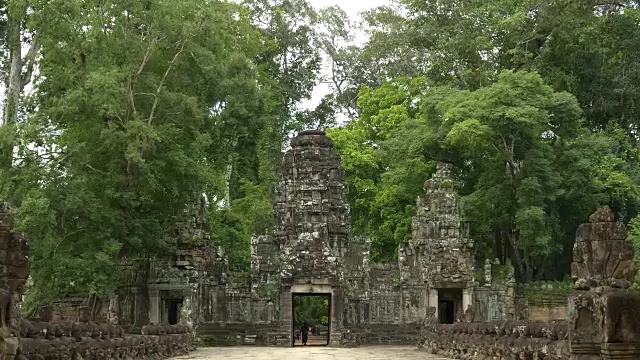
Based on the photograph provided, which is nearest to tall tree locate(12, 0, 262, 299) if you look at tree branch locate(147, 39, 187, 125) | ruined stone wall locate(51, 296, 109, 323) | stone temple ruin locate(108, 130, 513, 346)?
tree branch locate(147, 39, 187, 125)

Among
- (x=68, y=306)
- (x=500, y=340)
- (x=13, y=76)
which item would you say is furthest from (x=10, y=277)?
(x=68, y=306)

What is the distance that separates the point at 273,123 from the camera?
45.8 m

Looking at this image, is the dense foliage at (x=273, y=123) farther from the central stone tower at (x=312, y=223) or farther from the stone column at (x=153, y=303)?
the central stone tower at (x=312, y=223)

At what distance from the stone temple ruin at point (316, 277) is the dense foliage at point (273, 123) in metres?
1.61

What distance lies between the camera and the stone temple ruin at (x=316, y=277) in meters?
28.7

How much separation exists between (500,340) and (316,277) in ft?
40.8

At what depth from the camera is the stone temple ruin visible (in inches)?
1130

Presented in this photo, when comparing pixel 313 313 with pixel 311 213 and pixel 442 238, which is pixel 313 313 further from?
pixel 311 213

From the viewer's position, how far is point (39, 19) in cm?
2572

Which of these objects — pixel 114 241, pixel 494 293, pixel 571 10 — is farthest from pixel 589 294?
pixel 571 10

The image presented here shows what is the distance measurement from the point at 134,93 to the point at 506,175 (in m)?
15.5

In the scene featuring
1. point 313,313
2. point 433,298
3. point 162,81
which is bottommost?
point 313,313

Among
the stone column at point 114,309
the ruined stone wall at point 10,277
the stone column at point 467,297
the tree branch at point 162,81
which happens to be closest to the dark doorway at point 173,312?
the stone column at point 114,309

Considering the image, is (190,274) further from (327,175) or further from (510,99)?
(510,99)
